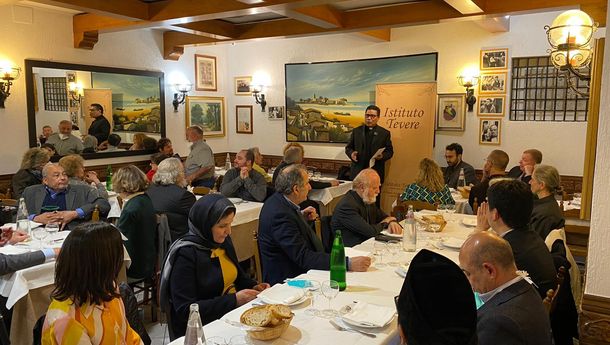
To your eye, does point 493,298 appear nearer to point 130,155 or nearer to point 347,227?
point 347,227

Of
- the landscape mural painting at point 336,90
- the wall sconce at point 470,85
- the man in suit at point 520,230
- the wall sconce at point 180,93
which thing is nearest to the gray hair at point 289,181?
the man in suit at point 520,230

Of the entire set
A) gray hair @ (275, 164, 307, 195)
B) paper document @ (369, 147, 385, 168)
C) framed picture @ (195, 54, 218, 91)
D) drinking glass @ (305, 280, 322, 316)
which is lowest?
drinking glass @ (305, 280, 322, 316)

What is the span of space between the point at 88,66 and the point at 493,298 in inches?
280

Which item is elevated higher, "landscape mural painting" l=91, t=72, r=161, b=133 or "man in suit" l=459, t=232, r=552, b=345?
"landscape mural painting" l=91, t=72, r=161, b=133

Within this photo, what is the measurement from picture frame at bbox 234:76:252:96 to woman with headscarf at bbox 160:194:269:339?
7.43 metres

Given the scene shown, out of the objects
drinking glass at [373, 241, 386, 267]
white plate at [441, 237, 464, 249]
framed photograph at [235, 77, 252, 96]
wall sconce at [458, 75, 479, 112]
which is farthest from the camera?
framed photograph at [235, 77, 252, 96]

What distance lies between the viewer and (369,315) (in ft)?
7.15

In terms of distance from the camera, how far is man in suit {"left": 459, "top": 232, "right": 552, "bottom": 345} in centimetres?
178

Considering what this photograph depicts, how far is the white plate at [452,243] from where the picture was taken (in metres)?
3.36

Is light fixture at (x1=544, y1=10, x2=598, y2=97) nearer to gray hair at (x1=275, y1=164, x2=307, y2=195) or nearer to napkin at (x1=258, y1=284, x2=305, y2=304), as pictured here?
gray hair at (x1=275, y1=164, x2=307, y2=195)

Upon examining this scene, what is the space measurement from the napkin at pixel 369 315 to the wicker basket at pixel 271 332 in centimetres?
31

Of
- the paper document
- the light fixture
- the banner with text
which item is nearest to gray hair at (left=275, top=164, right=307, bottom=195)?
the light fixture

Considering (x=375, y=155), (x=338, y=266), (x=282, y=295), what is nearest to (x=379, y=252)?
(x=338, y=266)

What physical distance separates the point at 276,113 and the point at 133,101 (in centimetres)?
276
